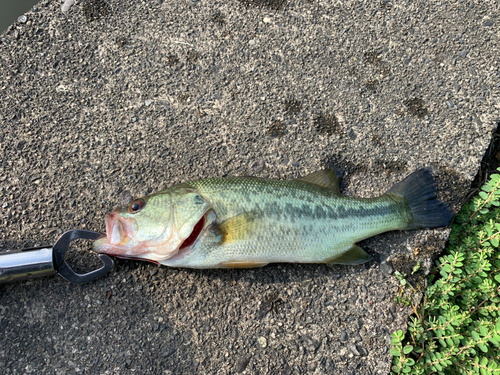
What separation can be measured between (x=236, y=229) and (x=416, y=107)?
2560mm

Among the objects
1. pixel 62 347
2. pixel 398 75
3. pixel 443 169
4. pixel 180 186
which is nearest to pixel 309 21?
pixel 398 75

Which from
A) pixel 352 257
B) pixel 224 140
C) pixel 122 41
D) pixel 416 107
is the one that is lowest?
pixel 352 257

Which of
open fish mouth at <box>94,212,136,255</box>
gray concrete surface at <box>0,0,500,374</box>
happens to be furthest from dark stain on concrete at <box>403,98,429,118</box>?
open fish mouth at <box>94,212,136,255</box>

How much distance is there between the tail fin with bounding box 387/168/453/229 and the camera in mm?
3289

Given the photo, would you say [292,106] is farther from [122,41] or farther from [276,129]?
[122,41]

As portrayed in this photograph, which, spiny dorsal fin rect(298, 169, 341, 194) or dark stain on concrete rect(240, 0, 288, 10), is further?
dark stain on concrete rect(240, 0, 288, 10)

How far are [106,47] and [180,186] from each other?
77.7 inches

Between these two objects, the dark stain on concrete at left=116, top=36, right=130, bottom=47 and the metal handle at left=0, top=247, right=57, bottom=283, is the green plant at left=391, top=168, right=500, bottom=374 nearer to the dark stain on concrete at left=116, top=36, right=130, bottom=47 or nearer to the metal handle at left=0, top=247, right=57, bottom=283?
the metal handle at left=0, top=247, right=57, bottom=283

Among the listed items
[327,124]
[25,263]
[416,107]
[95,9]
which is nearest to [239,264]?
[25,263]

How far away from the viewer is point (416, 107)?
12.6 ft

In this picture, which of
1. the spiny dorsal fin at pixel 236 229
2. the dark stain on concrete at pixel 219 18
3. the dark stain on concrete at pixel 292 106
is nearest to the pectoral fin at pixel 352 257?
the spiny dorsal fin at pixel 236 229

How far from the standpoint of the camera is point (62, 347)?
2.88 m

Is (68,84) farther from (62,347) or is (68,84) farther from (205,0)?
(62,347)

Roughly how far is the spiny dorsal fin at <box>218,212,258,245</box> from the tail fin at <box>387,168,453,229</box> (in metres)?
1.48
